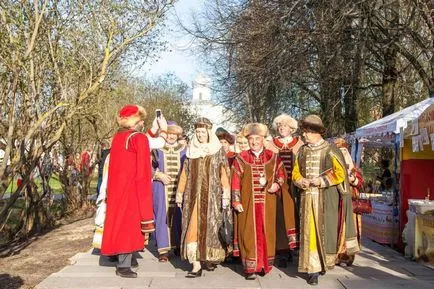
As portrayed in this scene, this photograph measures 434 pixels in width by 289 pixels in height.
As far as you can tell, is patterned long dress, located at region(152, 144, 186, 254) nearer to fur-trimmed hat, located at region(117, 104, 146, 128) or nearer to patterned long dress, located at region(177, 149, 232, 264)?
patterned long dress, located at region(177, 149, 232, 264)

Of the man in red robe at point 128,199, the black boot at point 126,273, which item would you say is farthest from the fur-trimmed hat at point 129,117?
the black boot at point 126,273

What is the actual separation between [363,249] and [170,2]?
19.0 ft

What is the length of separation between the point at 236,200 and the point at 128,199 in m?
1.20

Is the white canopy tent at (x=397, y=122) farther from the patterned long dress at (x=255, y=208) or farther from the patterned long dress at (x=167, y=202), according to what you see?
the patterned long dress at (x=167, y=202)

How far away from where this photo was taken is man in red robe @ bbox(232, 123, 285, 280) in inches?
247

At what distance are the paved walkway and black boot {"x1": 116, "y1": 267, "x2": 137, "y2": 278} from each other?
0.06 metres

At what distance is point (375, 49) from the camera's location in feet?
51.5

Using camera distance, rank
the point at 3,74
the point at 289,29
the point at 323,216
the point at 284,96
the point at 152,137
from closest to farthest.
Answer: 1. the point at 323,216
2. the point at 152,137
3. the point at 3,74
4. the point at 289,29
5. the point at 284,96

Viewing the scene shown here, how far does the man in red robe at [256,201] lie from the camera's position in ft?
20.6

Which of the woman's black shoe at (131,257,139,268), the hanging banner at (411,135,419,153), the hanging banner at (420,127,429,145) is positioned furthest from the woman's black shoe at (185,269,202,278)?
the hanging banner at (411,135,419,153)

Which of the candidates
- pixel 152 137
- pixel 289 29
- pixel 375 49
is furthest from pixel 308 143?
pixel 375 49

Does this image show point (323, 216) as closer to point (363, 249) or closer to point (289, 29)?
point (363, 249)

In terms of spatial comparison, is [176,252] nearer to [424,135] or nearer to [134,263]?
[134,263]

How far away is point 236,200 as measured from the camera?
6.38 metres
